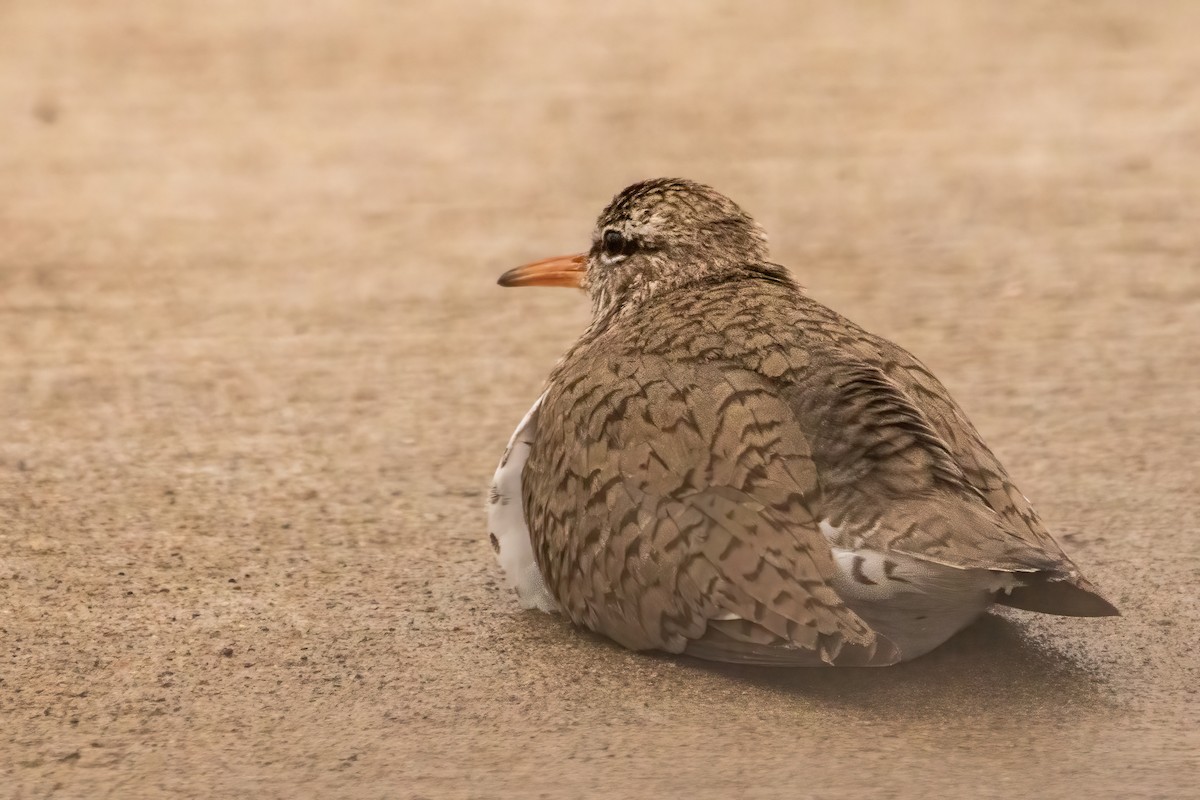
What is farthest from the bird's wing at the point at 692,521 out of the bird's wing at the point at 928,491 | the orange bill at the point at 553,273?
the orange bill at the point at 553,273

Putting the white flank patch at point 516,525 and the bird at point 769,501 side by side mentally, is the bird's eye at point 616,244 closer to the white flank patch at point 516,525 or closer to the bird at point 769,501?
the bird at point 769,501

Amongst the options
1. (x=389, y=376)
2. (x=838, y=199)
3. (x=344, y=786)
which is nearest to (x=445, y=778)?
(x=344, y=786)

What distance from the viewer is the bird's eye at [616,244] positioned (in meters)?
5.88

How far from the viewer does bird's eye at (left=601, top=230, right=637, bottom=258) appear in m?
5.88

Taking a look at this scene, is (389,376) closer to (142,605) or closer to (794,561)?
(142,605)

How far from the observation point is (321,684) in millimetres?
4938

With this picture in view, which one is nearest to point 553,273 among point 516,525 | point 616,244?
point 616,244

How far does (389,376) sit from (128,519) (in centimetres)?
186

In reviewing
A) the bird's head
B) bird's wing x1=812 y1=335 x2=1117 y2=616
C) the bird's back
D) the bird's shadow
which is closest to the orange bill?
the bird's head

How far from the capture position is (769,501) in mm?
4555

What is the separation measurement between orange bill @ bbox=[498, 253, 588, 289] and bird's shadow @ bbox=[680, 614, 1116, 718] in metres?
1.72

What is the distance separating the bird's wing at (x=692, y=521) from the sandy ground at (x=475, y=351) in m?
0.22

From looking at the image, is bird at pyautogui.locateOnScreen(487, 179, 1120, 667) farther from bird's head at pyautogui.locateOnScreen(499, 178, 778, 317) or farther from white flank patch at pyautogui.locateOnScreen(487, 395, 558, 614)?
bird's head at pyautogui.locateOnScreen(499, 178, 778, 317)

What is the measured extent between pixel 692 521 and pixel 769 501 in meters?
0.21
